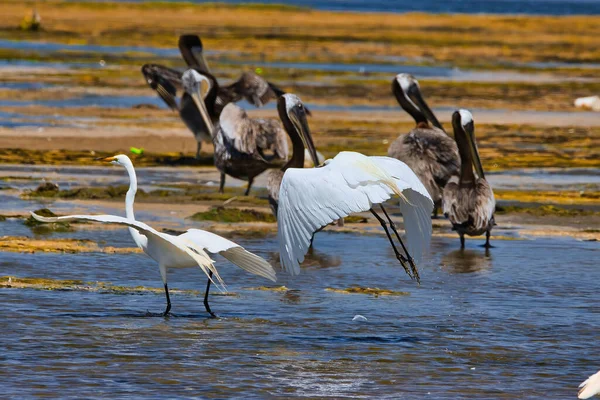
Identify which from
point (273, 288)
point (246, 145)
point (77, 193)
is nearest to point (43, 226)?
point (77, 193)

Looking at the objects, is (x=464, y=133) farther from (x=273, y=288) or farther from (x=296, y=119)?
(x=273, y=288)

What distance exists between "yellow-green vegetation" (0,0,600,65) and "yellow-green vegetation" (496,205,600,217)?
73.9 feet

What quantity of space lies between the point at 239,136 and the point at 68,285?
4939mm

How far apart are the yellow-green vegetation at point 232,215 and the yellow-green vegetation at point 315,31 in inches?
907

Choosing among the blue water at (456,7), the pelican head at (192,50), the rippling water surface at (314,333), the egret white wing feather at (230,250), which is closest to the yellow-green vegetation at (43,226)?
the rippling water surface at (314,333)

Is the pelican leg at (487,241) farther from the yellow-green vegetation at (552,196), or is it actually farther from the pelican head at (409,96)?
the pelican head at (409,96)

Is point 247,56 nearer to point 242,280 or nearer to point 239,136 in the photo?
point 239,136

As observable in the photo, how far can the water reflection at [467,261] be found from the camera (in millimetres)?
10281

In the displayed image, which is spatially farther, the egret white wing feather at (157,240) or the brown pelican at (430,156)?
the brown pelican at (430,156)

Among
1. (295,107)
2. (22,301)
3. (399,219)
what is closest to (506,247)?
(399,219)

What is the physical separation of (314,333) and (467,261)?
9.99 ft

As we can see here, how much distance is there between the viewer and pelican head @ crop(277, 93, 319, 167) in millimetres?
12547

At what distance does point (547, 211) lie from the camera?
43.0ft

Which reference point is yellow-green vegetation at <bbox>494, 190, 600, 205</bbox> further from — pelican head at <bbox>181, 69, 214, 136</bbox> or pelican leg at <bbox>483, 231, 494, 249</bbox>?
pelican head at <bbox>181, 69, 214, 136</bbox>
